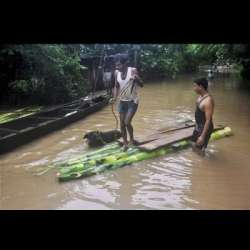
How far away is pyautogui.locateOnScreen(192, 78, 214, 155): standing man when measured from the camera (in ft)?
21.1

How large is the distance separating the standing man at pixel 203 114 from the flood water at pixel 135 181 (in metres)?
0.25

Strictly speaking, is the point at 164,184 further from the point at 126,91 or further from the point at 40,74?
the point at 40,74

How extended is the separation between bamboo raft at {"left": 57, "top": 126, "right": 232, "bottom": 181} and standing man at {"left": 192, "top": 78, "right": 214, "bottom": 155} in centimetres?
47

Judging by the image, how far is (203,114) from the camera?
666 cm

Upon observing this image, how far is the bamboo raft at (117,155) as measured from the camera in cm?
579

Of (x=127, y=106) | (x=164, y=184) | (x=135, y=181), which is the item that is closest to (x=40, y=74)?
(x=127, y=106)

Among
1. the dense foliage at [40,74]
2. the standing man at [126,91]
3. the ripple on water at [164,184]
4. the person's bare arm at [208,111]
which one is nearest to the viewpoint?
the ripple on water at [164,184]

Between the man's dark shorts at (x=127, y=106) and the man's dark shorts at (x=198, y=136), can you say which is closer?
the man's dark shorts at (x=198, y=136)

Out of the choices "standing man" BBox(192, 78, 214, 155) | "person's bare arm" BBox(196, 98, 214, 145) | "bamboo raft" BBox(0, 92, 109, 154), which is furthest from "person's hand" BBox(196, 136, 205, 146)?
"bamboo raft" BBox(0, 92, 109, 154)

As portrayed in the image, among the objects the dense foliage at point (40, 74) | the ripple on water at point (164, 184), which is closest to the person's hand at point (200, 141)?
the ripple on water at point (164, 184)

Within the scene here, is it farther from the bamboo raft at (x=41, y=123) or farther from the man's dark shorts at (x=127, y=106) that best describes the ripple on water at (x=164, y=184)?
the bamboo raft at (x=41, y=123)
